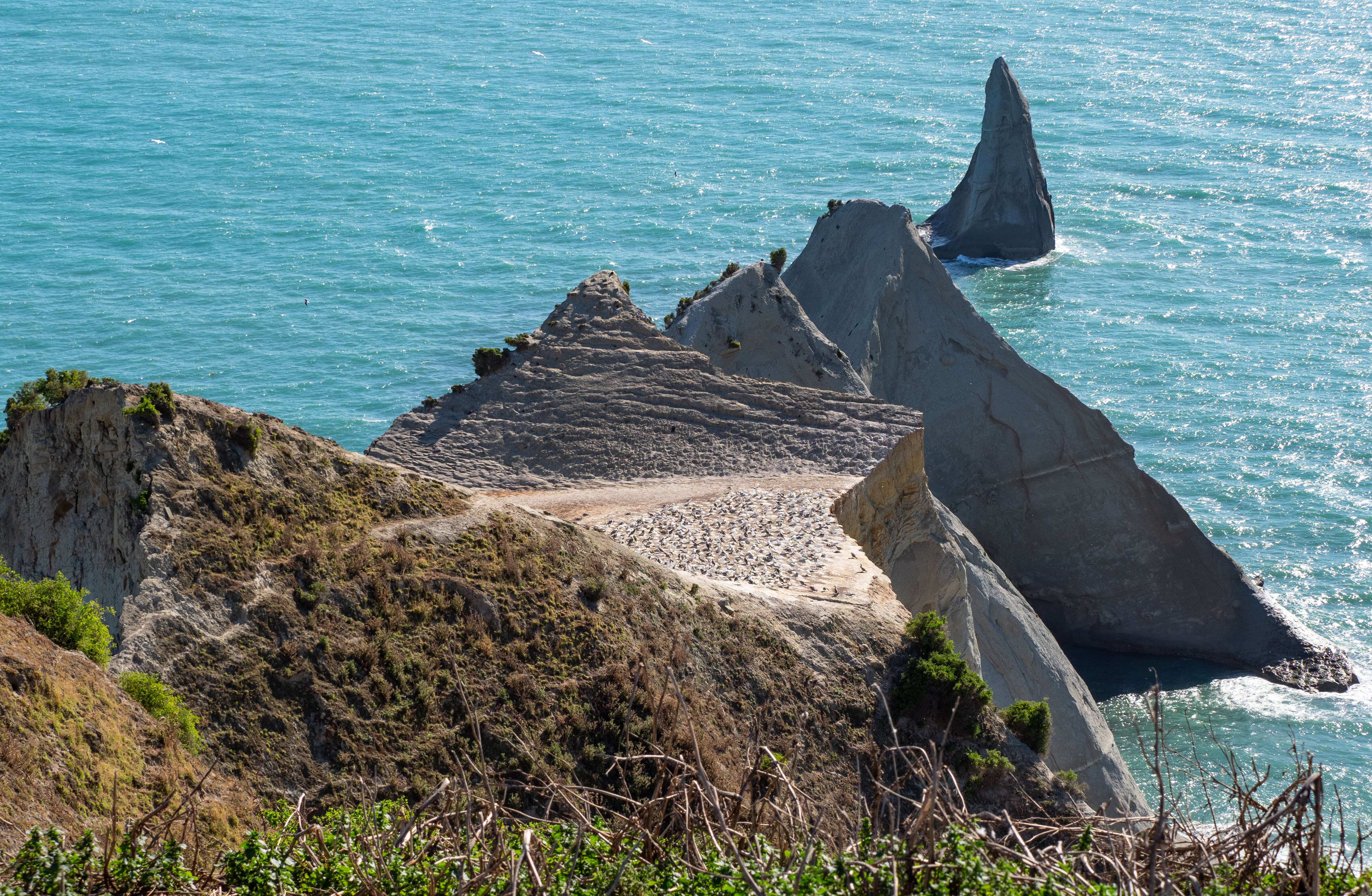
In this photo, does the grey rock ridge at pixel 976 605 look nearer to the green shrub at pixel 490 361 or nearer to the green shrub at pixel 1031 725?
the green shrub at pixel 1031 725

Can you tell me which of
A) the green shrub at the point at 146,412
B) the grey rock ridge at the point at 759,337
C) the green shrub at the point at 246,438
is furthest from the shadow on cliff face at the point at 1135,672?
the green shrub at the point at 146,412

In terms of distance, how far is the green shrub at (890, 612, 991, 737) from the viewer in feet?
97.1

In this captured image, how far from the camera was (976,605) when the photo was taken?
148 feet

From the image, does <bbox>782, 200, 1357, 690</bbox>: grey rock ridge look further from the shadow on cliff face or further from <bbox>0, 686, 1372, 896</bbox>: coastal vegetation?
<bbox>0, 686, 1372, 896</bbox>: coastal vegetation

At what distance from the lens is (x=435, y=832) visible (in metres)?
14.8

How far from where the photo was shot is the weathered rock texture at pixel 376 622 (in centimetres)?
2308

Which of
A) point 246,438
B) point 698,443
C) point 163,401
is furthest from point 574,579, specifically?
point 698,443

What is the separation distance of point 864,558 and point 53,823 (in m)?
23.1

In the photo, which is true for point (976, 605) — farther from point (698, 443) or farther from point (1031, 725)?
point (1031, 725)

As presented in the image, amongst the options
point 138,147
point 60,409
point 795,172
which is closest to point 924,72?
point 795,172

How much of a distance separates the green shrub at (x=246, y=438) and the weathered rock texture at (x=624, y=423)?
14093mm

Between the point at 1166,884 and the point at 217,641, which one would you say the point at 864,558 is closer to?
the point at 217,641

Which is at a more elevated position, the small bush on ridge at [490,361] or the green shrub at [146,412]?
the green shrub at [146,412]

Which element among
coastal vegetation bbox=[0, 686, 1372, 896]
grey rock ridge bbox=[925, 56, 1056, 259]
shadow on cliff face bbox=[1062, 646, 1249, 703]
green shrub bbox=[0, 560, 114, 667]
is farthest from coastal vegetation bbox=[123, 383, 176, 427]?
grey rock ridge bbox=[925, 56, 1056, 259]
